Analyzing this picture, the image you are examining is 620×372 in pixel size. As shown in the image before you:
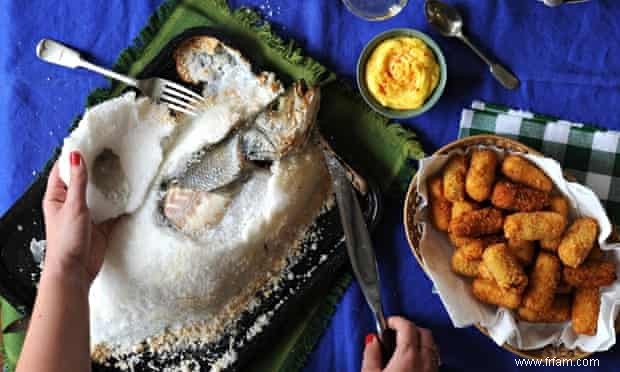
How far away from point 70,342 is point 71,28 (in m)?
0.49

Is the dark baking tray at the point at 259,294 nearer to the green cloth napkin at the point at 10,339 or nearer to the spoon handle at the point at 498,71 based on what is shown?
the green cloth napkin at the point at 10,339

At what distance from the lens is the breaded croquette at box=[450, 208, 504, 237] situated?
0.88m

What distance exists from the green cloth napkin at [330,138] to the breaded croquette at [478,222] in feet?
0.41

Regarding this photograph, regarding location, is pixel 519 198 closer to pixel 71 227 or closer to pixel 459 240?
pixel 459 240

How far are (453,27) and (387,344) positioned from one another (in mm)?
447

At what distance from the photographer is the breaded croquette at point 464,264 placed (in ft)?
2.94

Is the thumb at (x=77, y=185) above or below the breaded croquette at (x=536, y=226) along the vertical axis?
above

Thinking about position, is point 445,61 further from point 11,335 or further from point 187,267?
point 11,335

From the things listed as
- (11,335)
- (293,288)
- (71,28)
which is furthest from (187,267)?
(71,28)

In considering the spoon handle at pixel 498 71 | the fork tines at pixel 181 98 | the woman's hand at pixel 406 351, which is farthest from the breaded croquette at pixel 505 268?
the fork tines at pixel 181 98

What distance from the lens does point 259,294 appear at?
0.99 meters

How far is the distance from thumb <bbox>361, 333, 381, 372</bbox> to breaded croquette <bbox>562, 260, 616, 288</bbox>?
0.26 metres

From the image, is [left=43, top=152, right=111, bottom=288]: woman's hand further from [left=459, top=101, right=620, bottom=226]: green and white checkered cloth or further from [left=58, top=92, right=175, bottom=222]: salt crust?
[left=459, top=101, right=620, bottom=226]: green and white checkered cloth

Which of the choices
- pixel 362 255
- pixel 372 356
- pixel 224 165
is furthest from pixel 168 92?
pixel 372 356
